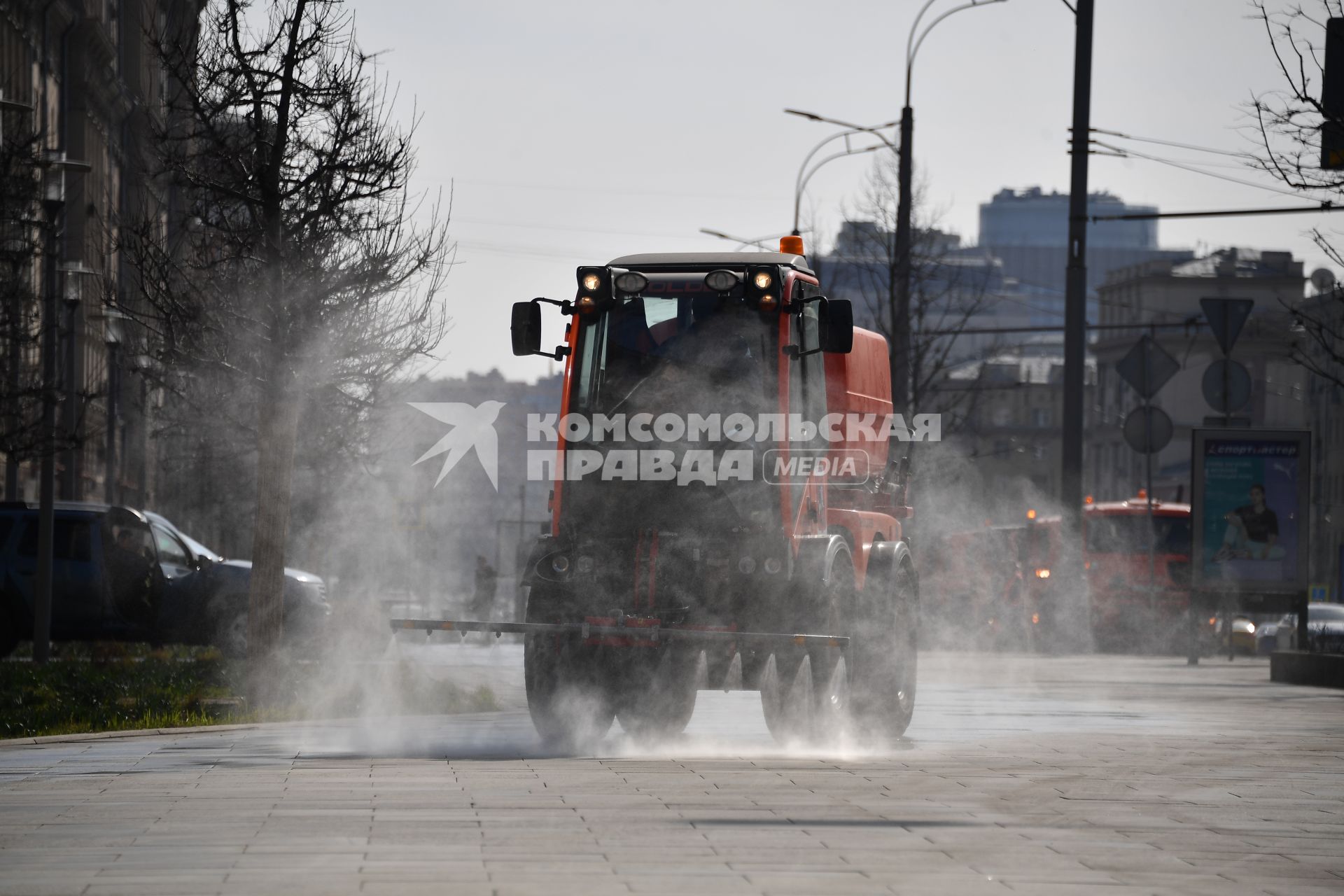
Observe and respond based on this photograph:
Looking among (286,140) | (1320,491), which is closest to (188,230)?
(286,140)

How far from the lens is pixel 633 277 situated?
12.8 m

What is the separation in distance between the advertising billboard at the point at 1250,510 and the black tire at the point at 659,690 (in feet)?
50.2

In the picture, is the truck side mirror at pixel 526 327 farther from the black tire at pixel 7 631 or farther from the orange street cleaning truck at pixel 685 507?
the black tire at pixel 7 631

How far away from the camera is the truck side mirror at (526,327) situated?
12516 mm

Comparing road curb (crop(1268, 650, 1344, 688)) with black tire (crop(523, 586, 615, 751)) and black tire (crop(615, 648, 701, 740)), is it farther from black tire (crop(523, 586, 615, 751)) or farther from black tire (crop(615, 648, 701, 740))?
black tire (crop(523, 586, 615, 751))

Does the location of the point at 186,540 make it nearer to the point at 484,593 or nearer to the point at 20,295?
the point at 20,295

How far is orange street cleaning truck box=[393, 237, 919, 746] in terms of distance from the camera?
41.1ft

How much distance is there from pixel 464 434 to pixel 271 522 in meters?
34.6

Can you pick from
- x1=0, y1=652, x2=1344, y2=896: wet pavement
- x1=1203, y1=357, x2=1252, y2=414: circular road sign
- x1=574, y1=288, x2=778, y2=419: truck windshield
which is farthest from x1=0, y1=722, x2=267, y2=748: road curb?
x1=1203, y1=357, x2=1252, y2=414: circular road sign

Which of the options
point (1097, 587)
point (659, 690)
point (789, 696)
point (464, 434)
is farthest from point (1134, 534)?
point (659, 690)

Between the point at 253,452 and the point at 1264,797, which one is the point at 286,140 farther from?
the point at 253,452

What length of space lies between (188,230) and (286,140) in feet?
5.80

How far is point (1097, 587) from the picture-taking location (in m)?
42.9

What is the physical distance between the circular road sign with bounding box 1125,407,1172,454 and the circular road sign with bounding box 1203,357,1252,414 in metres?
3.18
